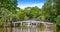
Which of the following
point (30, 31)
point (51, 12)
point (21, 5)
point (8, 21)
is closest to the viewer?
point (8, 21)

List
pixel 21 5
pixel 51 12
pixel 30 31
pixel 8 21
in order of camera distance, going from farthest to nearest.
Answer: pixel 21 5 → pixel 51 12 → pixel 30 31 → pixel 8 21

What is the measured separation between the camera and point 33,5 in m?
11.8

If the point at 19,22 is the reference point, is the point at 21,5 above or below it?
above

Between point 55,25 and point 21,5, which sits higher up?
point 21,5

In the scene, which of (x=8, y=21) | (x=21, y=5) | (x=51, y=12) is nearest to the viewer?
(x=8, y=21)

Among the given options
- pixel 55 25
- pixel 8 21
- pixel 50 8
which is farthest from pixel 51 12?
pixel 8 21

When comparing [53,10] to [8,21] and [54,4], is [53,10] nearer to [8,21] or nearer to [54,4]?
[54,4]

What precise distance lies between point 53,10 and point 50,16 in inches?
15.1

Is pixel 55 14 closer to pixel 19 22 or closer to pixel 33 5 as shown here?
pixel 19 22

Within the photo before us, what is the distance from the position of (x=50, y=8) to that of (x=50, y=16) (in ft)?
1.14

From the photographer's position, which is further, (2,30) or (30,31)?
(30,31)

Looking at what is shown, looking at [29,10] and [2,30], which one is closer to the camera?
[2,30]

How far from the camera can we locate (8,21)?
822 centimetres

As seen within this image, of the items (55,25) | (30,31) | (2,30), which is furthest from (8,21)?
(55,25)
